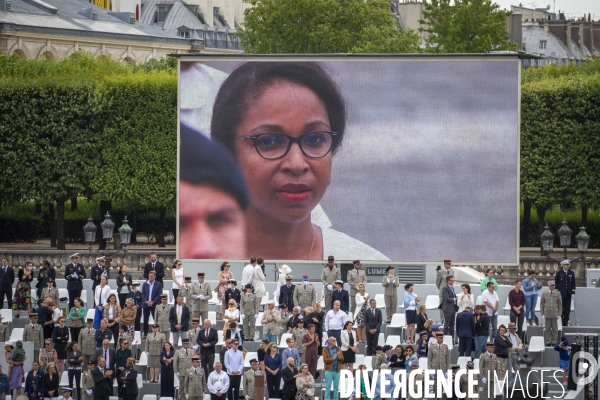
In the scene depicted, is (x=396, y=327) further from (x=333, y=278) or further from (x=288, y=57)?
(x=288, y=57)

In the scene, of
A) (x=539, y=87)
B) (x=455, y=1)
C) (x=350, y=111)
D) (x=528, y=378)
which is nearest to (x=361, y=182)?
(x=350, y=111)

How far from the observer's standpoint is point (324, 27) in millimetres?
63562

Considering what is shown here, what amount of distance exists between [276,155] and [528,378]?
32.3 ft

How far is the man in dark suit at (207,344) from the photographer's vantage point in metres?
29.0

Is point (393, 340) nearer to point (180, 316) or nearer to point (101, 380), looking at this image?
point (180, 316)

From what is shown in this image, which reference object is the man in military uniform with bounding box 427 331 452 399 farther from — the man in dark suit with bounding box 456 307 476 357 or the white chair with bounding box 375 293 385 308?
the white chair with bounding box 375 293 385 308

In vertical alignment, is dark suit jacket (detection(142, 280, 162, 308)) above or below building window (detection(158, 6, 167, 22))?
below

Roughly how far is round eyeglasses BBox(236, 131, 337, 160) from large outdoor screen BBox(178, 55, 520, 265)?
24 mm

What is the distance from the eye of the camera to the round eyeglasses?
3484 cm

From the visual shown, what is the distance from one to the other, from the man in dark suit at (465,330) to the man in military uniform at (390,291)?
7.94 feet

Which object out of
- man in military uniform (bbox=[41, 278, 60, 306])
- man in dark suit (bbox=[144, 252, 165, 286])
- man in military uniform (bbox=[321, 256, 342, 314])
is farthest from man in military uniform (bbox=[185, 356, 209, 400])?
man in military uniform (bbox=[41, 278, 60, 306])

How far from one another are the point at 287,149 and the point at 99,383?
9141mm

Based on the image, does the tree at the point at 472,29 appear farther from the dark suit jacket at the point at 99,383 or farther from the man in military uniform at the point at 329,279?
the dark suit jacket at the point at 99,383

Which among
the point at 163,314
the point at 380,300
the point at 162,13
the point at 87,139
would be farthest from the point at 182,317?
the point at 162,13
